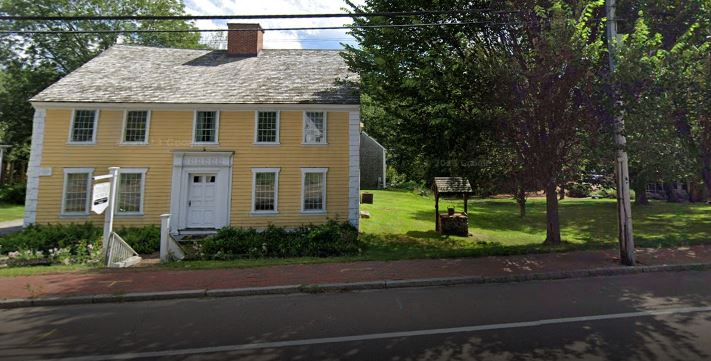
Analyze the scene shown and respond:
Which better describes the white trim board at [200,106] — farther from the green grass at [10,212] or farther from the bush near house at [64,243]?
the green grass at [10,212]

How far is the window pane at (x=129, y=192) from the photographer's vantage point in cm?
1502

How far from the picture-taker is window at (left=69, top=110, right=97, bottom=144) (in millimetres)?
15008

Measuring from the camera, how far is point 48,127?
14875mm

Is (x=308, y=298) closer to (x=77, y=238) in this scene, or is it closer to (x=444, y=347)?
(x=444, y=347)

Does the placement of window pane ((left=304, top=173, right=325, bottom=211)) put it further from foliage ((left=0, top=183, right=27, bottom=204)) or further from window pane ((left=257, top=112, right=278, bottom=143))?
foliage ((left=0, top=183, right=27, bottom=204))

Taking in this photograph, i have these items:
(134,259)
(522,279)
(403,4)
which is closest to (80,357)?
(134,259)

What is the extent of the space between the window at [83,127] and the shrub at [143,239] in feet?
14.8

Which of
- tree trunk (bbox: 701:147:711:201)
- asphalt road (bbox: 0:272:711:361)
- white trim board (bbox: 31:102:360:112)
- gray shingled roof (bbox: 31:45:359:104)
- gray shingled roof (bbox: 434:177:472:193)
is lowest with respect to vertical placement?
asphalt road (bbox: 0:272:711:361)

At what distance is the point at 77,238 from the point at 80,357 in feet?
34.7

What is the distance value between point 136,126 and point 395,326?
1462 centimetres

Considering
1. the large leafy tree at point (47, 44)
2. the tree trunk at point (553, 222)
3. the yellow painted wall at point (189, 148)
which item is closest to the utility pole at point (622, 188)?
the tree trunk at point (553, 222)

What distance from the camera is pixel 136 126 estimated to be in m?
15.3

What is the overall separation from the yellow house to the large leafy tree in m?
14.5

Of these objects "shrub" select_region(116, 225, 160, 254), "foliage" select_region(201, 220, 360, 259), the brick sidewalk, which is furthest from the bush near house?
"foliage" select_region(201, 220, 360, 259)
